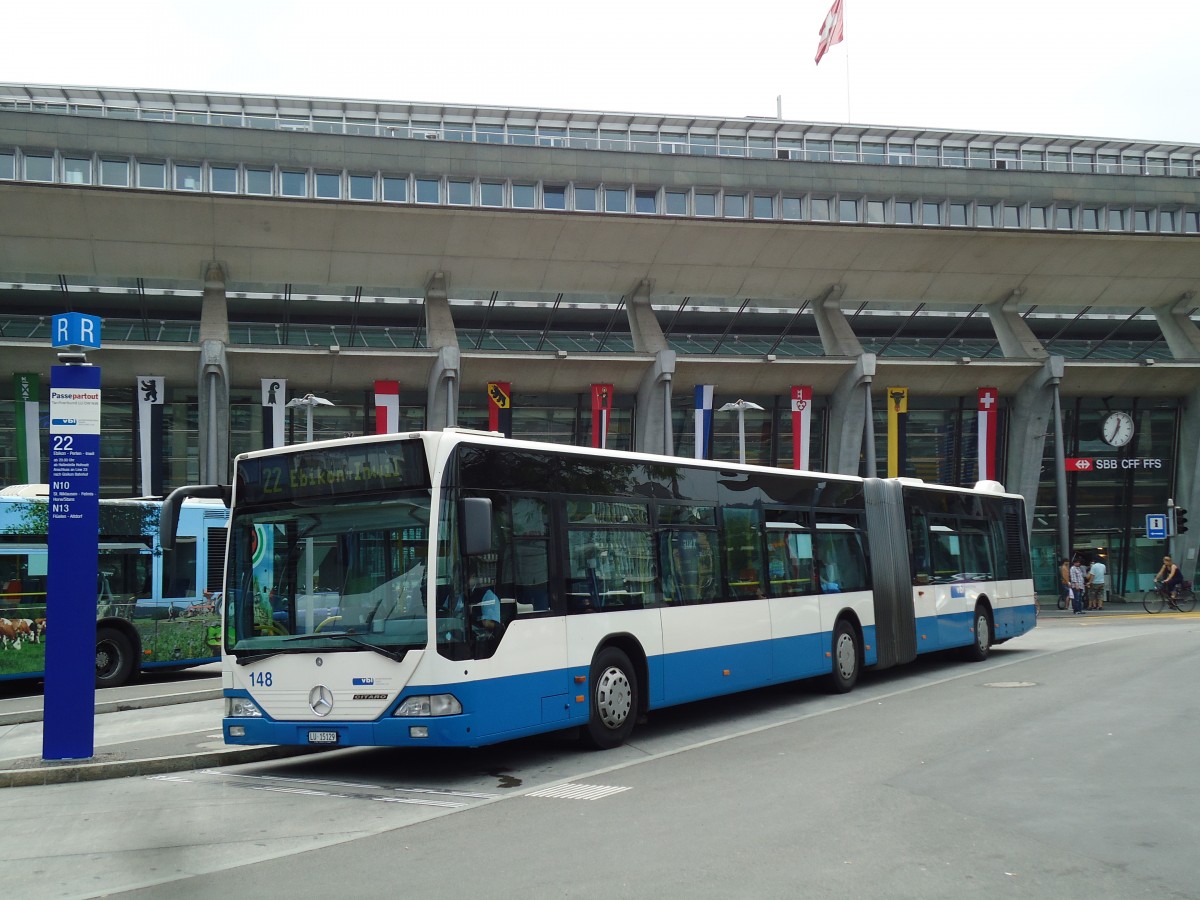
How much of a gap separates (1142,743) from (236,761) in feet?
27.4

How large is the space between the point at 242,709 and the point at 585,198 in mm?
27953

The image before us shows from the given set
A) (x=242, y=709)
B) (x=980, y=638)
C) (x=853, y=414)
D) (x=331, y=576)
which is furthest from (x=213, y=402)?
(x=331, y=576)

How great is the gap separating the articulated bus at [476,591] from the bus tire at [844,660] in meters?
1.98

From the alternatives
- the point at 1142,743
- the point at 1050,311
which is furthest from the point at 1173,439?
the point at 1142,743

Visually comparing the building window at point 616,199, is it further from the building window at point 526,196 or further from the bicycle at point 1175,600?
the bicycle at point 1175,600

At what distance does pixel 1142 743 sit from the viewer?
10531mm

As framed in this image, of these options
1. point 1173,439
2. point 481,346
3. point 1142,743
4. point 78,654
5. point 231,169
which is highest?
point 231,169

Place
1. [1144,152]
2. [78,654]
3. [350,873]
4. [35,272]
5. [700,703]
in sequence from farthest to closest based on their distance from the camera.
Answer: [1144,152]
[35,272]
[700,703]
[78,654]
[350,873]

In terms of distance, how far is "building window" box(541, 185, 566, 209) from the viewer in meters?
35.8

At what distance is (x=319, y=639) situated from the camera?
9.68 m

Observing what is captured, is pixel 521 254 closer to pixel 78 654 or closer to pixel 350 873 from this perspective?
pixel 78 654

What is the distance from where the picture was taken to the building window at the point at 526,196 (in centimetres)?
3547

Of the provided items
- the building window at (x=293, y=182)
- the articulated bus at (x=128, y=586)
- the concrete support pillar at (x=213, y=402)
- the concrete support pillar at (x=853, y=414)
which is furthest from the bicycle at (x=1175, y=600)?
the articulated bus at (x=128, y=586)

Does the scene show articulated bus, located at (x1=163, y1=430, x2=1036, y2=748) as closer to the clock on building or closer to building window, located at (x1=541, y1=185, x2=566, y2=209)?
building window, located at (x1=541, y1=185, x2=566, y2=209)
